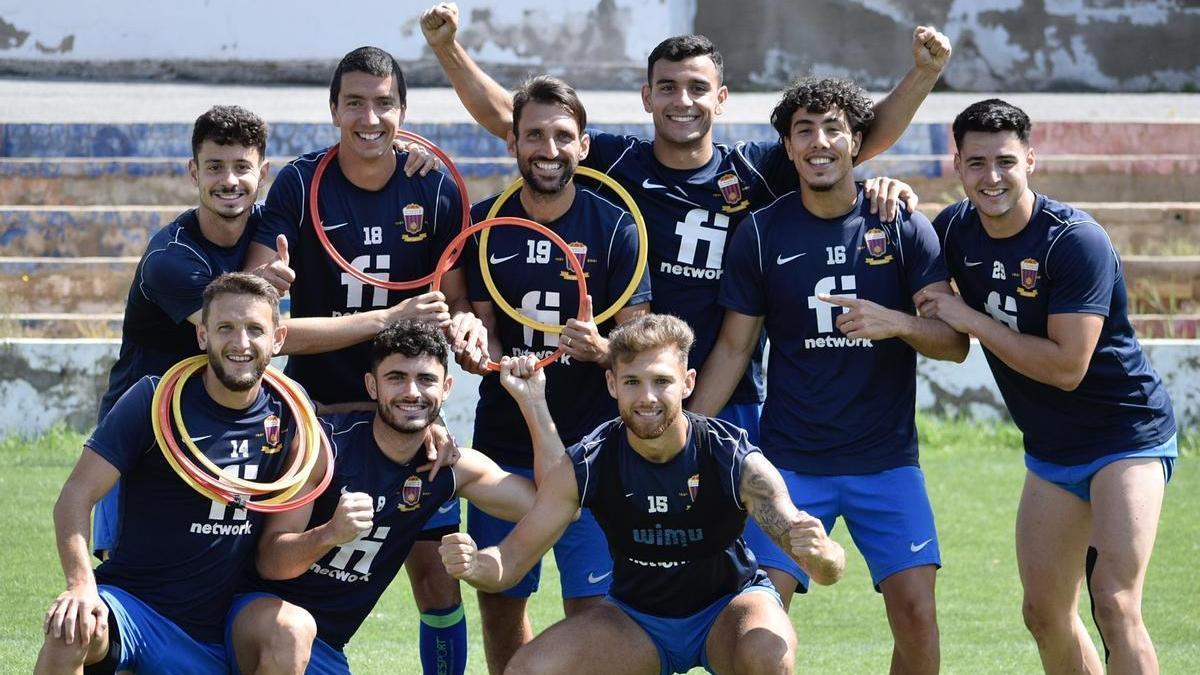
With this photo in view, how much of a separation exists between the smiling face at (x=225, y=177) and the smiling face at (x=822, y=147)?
7.99ft

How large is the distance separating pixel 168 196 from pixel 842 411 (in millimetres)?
11229

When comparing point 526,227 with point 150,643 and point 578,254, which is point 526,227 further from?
point 150,643

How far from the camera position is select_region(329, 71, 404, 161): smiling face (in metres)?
7.39

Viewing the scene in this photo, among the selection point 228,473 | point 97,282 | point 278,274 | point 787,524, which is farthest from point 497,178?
point 787,524

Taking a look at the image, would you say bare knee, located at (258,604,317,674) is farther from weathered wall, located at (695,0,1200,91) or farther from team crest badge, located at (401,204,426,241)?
weathered wall, located at (695,0,1200,91)

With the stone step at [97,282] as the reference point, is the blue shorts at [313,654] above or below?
below

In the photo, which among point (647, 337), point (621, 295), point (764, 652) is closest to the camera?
point (764, 652)

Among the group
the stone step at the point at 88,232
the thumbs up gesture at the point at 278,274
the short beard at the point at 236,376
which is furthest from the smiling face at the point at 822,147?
the stone step at the point at 88,232

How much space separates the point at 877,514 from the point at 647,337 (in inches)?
55.0

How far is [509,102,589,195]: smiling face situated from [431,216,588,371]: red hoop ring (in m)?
0.18

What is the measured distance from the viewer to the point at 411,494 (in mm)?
6961

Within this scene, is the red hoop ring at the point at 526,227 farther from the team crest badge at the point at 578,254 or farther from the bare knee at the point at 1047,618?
the bare knee at the point at 1047,618

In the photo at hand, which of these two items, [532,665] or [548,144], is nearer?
[532,665]

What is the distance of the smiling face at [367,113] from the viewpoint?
739 cm
